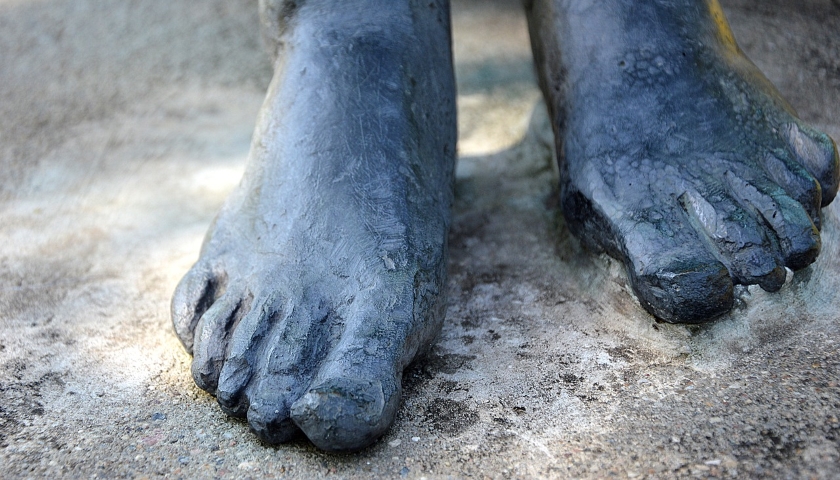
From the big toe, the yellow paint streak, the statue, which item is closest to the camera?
the big toe

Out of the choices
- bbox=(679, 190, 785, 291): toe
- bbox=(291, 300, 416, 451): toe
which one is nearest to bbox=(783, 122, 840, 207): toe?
bbox=(679, 190, 785, 291): toe

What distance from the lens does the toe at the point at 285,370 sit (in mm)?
963

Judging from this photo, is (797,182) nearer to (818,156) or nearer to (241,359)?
(818,156)

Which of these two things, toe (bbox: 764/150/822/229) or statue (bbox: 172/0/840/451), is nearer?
statue (bbox: 172/0/840/451)

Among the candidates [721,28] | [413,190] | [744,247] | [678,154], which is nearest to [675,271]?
[744,247]

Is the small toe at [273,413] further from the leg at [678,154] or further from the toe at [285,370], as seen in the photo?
the leg at [678,154]

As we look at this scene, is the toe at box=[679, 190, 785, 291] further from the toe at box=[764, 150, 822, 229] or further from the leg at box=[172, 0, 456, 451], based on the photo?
the leg at box=[172, 0, 456, 451]

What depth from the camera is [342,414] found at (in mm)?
918

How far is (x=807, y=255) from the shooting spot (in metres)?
1.11

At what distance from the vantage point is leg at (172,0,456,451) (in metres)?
0.99

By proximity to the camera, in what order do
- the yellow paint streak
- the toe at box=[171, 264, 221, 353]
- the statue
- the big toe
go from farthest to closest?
the yellow paint streak
the toe at box=[171, 264, 221, 353]
the statue
the big toe

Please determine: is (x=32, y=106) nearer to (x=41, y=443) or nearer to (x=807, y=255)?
(x=41, y=443)

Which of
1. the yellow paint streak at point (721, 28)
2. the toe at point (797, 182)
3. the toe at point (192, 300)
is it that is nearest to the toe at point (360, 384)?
the toe at point (192, 300)

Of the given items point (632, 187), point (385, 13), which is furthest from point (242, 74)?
point (632, 187)
